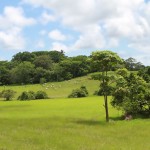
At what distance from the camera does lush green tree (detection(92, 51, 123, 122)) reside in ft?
134

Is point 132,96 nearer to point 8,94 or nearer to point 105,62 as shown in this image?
point 105,62

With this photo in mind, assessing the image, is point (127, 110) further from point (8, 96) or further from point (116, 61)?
point (8, 96)

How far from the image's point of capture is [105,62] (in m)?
41.7

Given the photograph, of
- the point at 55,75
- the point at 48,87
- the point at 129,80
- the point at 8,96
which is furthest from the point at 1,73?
the point at 129,80

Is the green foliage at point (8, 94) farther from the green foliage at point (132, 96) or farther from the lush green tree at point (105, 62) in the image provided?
the lush green tree at point (105, 62)

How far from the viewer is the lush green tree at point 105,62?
4088cm

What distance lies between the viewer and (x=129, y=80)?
4909 centimetres

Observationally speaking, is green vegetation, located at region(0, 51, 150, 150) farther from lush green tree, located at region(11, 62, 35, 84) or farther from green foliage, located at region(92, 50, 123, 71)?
lush green tree, located at region(11, 62, 35, 84)

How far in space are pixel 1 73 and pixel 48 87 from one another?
41041 mm

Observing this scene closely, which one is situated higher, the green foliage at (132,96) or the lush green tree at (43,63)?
the lush green tree at (43,63)

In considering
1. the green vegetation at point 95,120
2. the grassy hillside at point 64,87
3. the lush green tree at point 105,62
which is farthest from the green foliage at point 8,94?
the lush green tree at point 105,62

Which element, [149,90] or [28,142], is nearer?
[28,142]

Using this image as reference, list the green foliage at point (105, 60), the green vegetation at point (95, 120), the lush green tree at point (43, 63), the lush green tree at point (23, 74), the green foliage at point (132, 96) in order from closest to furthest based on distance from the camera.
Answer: the green vegetation at point (95, 120), the green foliage at point (105, 60), the green foliage at point (132, 96), the lush green tree at point (23, 74), the lush green tree at point (43, 63)

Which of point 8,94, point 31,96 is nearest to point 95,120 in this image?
point 31,96
